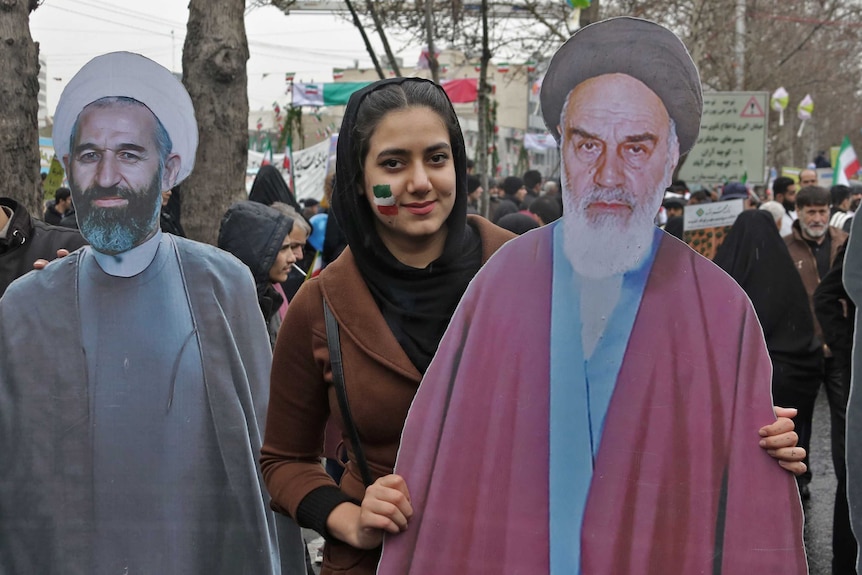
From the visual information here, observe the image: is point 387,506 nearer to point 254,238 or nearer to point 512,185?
point 254,238

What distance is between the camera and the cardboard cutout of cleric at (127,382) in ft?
8.68

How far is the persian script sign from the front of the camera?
8547mm

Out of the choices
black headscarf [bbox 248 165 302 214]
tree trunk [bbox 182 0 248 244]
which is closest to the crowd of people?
tree trunk [bbox 182 0 248 244]

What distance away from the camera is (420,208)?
84.4 inches

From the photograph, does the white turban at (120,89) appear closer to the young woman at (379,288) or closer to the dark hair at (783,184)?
the young woman at (379,288)

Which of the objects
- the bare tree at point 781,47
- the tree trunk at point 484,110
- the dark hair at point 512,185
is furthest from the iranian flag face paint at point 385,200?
the bare tree at point 781,47

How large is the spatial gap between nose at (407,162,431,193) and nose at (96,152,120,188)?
3.15 ft

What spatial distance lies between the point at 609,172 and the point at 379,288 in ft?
1.84

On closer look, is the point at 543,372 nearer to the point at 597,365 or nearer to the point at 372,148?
the point at 597,365

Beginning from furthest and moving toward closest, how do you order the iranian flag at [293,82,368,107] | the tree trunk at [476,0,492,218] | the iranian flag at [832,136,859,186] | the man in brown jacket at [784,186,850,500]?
the iranian flag at [293,82,368,107] < the iranian flag at [832,136,859,186] < the tree trunk at [476,0,492,218] < the man in brown jacket at [784,186,850,500]

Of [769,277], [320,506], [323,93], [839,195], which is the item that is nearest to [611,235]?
[320,506]

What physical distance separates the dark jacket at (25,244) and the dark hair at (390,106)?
1692 mm

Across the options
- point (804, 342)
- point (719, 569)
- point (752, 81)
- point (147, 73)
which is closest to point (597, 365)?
point (719, 569)

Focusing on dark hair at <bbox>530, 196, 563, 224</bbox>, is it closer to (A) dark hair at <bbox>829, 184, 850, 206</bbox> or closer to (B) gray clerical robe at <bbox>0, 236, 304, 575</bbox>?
(B) gray clerical robe at <bbox>0, 236, 304, 575</bbox>
